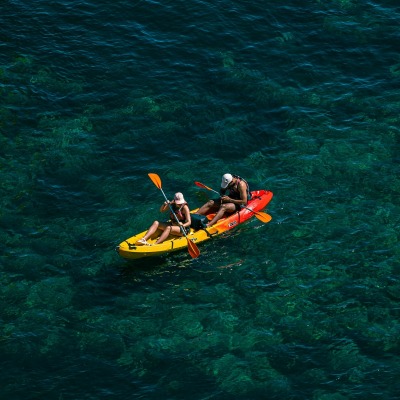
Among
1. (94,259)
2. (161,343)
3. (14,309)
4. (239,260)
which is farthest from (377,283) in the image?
(14,309)

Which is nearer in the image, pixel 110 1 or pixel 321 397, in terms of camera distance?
pixel 321 397

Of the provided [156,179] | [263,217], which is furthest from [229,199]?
[156,179]

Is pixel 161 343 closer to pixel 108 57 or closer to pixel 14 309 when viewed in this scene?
pixel 14 309

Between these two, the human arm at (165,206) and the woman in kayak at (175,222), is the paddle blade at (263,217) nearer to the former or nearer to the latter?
the woman in kayak at (175,222)

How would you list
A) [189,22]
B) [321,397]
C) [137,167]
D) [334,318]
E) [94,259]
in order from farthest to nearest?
[189,22] < [137,167] < [94,259] < [334,318] < [321,397]

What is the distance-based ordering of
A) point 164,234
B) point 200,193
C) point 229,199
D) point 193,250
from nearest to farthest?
point 193,250
point 164,234
point 229,199
point 200,193

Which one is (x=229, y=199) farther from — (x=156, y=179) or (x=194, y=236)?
(x=156, y=179)

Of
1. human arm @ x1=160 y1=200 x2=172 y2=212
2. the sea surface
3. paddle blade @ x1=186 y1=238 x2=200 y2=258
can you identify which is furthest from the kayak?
human arm @ x1=160 y1=200 x2=172 y2=212
